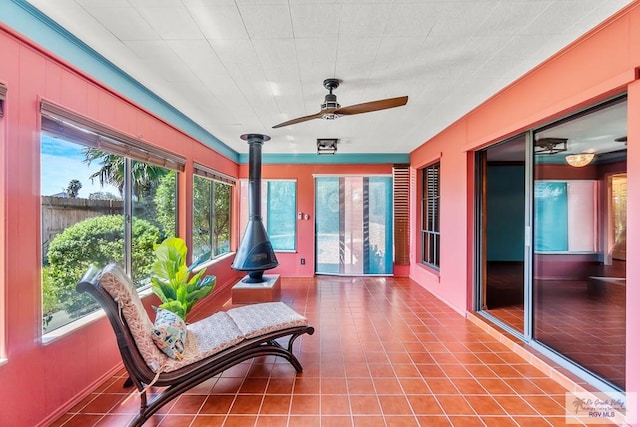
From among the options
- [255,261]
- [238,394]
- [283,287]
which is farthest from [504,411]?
[283,287]

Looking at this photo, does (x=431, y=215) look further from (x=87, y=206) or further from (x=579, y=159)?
(x=87, y=206)

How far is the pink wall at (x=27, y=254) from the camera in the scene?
1.58 m

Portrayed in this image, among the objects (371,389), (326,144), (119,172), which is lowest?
(371,389)

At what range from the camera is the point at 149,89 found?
9.12 ft

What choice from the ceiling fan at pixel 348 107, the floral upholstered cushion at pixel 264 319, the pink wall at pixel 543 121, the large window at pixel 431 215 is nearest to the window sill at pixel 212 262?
the floral upholstered cushion at pixel 264 319

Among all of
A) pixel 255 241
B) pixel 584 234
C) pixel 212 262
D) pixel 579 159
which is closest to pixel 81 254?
pixel 255 241

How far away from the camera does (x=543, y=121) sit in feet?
7.83

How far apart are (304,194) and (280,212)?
66 cm

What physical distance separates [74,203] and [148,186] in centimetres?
101

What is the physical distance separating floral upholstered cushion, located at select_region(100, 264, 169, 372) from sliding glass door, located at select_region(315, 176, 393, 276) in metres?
4.44

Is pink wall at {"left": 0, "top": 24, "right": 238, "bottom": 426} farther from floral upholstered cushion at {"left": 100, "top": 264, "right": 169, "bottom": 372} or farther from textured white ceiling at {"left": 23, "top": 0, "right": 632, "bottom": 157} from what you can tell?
floral upholstered cushion at {"left": 100, "top": 264, "right": 169, "bottom": 372}

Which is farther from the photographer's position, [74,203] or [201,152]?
[201,152]

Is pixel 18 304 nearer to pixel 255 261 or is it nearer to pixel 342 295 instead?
pixel 255 261

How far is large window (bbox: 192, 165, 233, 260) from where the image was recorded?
4.31 m
